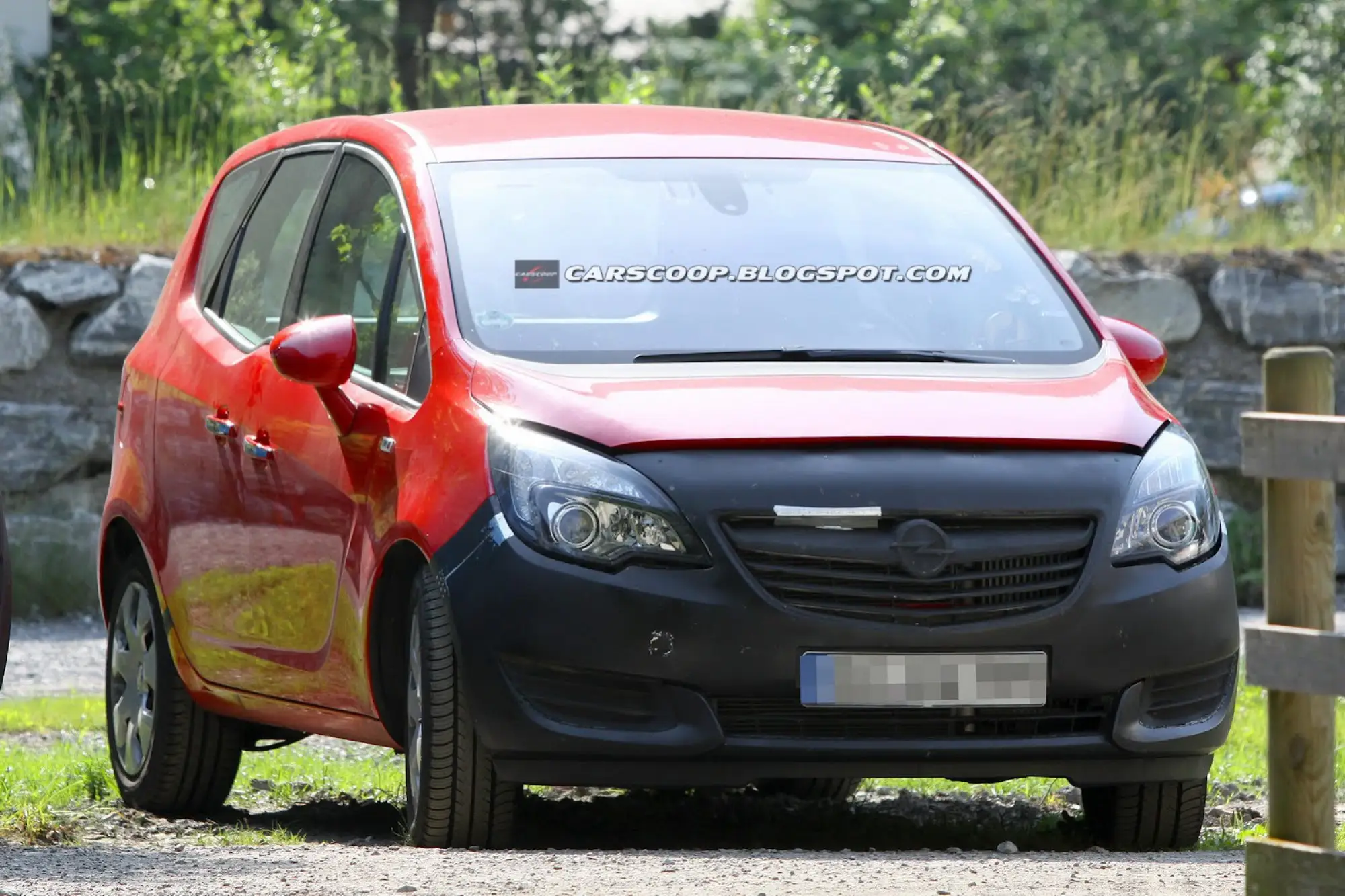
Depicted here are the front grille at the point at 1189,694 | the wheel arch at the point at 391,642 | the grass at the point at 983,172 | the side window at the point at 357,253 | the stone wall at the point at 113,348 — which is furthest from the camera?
the grass at the point at 983,172

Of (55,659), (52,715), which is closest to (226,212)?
(52,715)

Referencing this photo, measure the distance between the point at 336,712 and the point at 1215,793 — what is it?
7.93ft

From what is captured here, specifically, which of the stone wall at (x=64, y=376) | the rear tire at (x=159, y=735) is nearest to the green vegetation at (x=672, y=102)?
the stone wall at (x=64, y=376)

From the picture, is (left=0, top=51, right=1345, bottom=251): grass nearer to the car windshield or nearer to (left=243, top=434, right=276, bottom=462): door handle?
(left=243, top=434, right=276, bottom=462): door handle

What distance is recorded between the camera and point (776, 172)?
6047 millimetres

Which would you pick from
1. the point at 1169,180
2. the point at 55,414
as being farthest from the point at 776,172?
the point at 1169,180

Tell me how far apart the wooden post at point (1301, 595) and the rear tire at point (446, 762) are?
1591 millimetres

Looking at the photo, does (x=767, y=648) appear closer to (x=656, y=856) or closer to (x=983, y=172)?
(x=656, y=856)

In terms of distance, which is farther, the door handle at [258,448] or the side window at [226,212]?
the side window at [226,212]

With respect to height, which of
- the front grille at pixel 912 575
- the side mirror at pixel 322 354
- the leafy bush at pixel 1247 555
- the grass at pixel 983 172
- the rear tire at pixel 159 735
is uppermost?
the side mirror at pixel 322 354

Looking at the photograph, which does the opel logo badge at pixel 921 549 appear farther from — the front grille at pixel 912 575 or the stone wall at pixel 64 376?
the stone wall at pixel 64 376

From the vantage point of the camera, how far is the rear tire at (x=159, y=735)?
6.45 metres

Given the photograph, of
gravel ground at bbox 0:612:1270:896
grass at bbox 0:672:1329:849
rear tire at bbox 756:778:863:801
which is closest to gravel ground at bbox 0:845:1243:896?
gravel ground at bbox 0:612:1270:896

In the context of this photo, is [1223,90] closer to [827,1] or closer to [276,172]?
[827,1]
